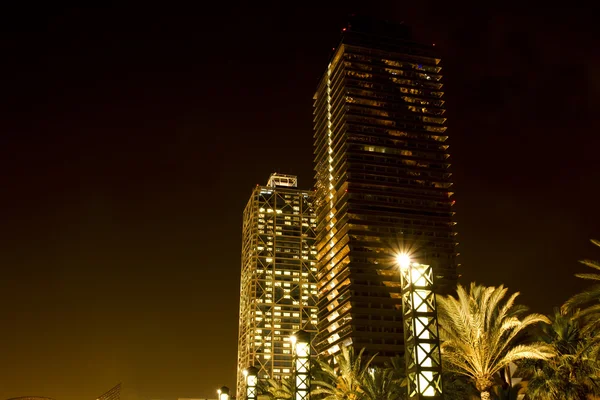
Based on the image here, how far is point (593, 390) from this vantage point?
1478 inches

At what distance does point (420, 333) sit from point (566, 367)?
21221mm

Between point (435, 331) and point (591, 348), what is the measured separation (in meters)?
19.6

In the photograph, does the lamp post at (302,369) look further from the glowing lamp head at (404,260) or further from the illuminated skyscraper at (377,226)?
the illuminated skyscraper at (377,226)

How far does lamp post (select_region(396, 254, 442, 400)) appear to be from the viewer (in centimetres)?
2081

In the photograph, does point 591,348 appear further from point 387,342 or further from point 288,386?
point 387,342

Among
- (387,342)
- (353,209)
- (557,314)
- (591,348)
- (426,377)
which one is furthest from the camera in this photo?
(353,209)

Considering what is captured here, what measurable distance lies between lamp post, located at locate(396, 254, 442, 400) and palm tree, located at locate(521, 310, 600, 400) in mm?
18752

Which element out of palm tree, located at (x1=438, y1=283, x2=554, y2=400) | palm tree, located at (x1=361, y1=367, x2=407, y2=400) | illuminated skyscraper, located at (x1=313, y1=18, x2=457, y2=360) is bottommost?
palm tree, located at (x1=361, y1=367, x2=407, y2=400)

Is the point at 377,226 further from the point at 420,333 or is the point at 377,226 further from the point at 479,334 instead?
the point at 420,333

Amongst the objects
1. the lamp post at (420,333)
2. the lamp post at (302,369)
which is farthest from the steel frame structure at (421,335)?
the lamp post at (302,369)

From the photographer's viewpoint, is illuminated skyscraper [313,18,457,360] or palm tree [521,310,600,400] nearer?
palm tree [521,310,600,400]

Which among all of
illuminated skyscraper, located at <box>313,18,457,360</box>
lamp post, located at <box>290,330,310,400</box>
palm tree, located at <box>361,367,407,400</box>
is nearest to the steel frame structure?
lamp post, located at <box>290,330,310,400</box>

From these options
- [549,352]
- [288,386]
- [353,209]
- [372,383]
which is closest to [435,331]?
[549,352]

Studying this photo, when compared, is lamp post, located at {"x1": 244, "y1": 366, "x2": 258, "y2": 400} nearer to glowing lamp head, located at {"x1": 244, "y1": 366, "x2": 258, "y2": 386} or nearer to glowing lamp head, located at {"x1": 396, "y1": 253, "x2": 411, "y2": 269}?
glowing lamp head, located at {"x1": 244, "y1": 366, "x2": 258, "y2": 386}
